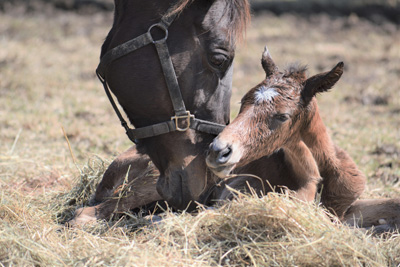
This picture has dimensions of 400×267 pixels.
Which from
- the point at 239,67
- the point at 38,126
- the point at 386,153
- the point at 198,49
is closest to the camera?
the point at 198,49

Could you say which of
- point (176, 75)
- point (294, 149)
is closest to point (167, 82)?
point (176, 75)

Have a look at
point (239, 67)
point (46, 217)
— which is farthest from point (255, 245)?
point (239, 67)

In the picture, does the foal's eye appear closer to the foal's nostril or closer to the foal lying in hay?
the foal lying in hay

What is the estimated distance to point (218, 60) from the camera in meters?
3.06

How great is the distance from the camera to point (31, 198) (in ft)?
13.2

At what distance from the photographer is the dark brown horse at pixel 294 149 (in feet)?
10.1

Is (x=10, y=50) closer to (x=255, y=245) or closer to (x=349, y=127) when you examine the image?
(x=349, y=127)

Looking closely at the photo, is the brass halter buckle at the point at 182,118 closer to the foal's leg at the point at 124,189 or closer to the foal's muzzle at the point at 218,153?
the foal's muzzle at the point at 218,153

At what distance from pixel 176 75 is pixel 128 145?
2792 mm

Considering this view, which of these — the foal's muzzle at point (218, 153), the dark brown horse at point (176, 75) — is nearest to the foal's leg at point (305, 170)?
the dark brown horse at point (176, 75)

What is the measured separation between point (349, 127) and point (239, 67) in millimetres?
3807

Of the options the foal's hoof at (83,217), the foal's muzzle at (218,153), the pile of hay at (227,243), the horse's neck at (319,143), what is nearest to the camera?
the pile of hay at (227,243)

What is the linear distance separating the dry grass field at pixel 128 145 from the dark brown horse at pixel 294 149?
0.36m

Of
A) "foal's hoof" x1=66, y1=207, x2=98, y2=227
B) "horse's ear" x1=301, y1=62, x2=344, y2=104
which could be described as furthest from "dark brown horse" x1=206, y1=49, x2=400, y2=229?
"foal's hoof" x1=66, y1=207, x2=98, y2=227
